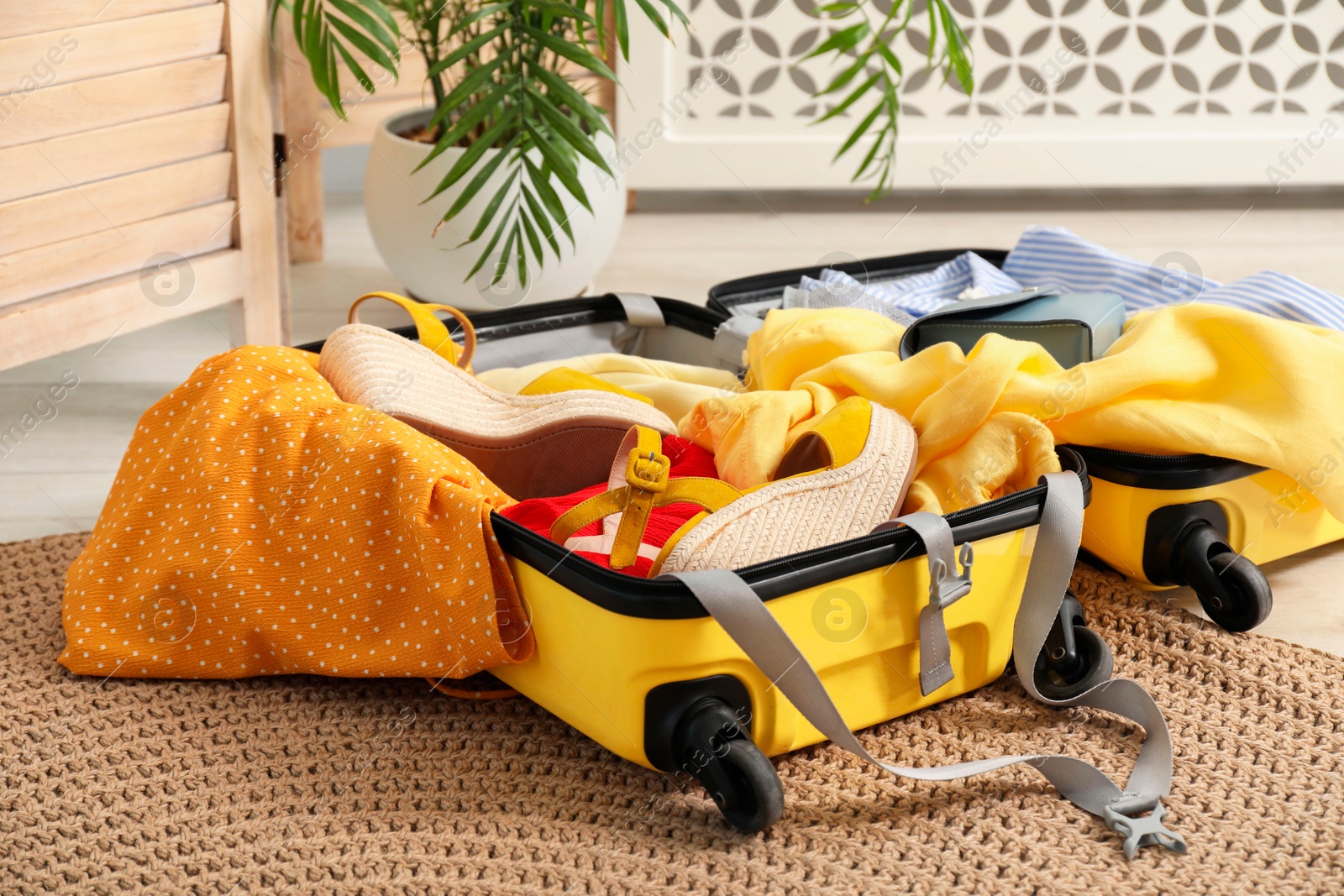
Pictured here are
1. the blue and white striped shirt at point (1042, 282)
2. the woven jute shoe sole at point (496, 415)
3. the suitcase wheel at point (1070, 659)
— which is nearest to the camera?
the suitcase wheel at point (1070, 659)

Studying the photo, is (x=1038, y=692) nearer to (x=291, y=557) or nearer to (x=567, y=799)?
(x=567, y=799)

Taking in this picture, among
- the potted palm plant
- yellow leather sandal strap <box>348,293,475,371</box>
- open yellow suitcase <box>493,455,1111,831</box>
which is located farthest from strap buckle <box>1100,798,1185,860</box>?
the potted palm plant

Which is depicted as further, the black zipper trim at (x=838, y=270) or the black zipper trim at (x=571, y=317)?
the black zipper trim at (x=838, y=270)

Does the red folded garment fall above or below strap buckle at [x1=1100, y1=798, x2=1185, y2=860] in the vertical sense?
above

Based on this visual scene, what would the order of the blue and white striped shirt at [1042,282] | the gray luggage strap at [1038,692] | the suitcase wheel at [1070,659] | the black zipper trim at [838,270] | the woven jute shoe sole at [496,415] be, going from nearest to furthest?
the gray luggage strap at [1038,692] < the suitcase wheel at [1070,659] < the woven jute shoe sole at [496,415] < the blue and white striped shirt at [1042,282] < the black zipper trim at [838,270]

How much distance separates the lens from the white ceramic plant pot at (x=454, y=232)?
56.7 inches

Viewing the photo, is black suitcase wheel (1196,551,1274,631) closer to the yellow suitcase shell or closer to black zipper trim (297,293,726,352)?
the yellow suitcase shell

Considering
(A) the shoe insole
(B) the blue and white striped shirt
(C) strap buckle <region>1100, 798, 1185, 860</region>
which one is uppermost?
(B) the blue and white striped shirt

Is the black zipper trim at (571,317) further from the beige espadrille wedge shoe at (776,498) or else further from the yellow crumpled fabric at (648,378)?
the beige espadrille wedge shoe at (776,498)

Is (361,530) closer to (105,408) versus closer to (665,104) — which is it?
(105,408)

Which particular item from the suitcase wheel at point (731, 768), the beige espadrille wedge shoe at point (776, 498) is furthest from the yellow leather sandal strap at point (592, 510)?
the suitcase wheel at point (731, 768)

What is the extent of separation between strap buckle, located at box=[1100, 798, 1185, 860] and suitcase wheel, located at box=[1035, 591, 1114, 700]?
0.32ft

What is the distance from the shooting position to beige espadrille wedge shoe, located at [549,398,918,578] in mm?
637

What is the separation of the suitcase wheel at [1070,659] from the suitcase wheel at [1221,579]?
0.11 m
